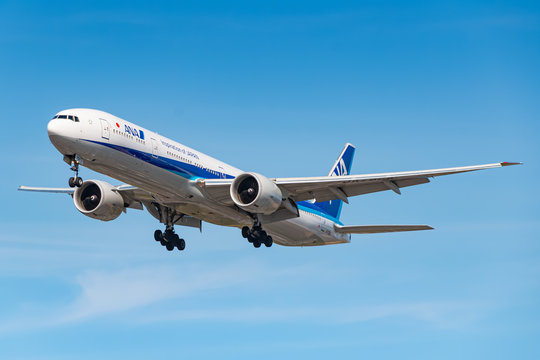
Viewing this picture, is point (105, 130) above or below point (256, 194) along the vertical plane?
above

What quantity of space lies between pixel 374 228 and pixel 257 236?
686cm

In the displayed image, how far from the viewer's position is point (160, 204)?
42281 mm

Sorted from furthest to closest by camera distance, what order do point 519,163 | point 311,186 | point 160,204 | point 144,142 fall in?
point 160,204 → point 311,186 → point 144,142 → point 519,163

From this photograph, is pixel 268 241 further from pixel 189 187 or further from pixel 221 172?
pixel 189 187

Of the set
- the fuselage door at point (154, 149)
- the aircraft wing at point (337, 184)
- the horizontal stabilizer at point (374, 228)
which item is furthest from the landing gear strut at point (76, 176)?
the horizontal stabilizer at point (374, 228)

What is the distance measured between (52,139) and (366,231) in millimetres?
18415

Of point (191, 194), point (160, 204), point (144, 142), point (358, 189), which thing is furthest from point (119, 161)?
point (358, 189)

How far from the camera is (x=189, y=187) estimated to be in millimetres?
38125

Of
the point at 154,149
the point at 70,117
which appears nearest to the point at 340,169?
the point at 154,149

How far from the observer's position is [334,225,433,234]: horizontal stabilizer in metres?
40.2

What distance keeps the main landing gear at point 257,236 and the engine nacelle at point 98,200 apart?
6754mm

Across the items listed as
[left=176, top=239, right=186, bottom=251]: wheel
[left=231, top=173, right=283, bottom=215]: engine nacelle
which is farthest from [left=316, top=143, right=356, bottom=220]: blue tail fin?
[left=231, top=173, right=283, bottom=215]: engine nacelle

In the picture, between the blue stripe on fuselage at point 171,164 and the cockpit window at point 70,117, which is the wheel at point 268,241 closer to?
the blue stripe on fuselage at point 171,164
